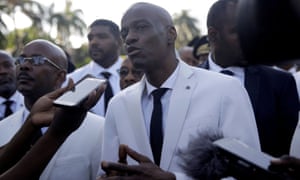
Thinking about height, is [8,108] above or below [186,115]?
below

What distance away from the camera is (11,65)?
726 centimetres

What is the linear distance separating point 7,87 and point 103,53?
1319 millimetres

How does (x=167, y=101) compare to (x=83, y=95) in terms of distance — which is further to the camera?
(x=167, y=101)

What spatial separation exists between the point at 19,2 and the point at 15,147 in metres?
39.3

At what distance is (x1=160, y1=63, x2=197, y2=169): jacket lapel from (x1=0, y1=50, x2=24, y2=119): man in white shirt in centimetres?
386

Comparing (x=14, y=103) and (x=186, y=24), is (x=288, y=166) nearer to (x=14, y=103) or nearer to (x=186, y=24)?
(x=14, y=103)

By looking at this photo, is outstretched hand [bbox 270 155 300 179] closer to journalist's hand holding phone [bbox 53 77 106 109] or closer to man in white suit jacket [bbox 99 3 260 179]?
journalist's hand holding phone [bbox 53 77 106 109]

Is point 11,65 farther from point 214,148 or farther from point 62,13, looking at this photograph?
point 62,13

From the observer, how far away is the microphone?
7.54 feet

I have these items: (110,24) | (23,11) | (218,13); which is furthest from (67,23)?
(218,13)

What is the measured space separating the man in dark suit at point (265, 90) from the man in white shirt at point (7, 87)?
11.6ft

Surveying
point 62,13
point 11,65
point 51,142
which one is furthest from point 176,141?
point 62,13

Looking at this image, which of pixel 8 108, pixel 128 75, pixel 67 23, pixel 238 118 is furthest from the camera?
pixel 67 23

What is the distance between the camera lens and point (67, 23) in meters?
54.5
